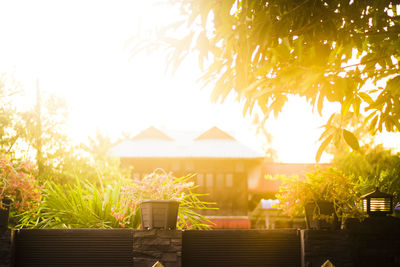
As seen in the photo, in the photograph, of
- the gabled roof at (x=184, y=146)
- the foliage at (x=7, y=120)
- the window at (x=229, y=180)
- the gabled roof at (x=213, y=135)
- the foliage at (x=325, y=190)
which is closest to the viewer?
the foliage at (x=325, y=190)

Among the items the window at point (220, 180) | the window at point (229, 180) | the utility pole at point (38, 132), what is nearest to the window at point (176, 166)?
the window at point (220, 180)

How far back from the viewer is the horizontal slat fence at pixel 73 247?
5156mm

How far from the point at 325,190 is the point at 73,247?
3319 mm

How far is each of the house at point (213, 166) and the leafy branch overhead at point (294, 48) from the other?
1758 cm

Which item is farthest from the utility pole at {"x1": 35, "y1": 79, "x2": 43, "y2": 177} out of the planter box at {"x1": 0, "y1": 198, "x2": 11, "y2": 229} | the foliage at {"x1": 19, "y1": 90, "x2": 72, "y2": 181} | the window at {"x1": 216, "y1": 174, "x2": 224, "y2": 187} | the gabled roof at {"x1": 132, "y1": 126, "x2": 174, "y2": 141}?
the gabled roof at {"x1": 132, "y1": 126, "x2": 174, "y2": 141}

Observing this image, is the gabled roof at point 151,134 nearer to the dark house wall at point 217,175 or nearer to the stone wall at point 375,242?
the dark house wall at point 217,175

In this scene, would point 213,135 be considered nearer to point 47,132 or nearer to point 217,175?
point 217,175

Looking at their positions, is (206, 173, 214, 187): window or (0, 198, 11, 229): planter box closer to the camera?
(0, 198, 11, 229): planter box

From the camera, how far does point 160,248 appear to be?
4801 mm

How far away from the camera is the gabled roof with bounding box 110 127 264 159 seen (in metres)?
21.5

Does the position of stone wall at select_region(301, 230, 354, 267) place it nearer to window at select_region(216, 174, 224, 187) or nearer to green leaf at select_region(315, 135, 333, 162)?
green leaf at select_region(315, 135, 333, 162)

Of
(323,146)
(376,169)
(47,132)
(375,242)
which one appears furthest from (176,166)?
(323,146)

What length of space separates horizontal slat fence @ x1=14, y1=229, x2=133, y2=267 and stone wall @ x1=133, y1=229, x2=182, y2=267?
360 mm

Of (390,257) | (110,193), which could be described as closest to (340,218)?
(390,257)
